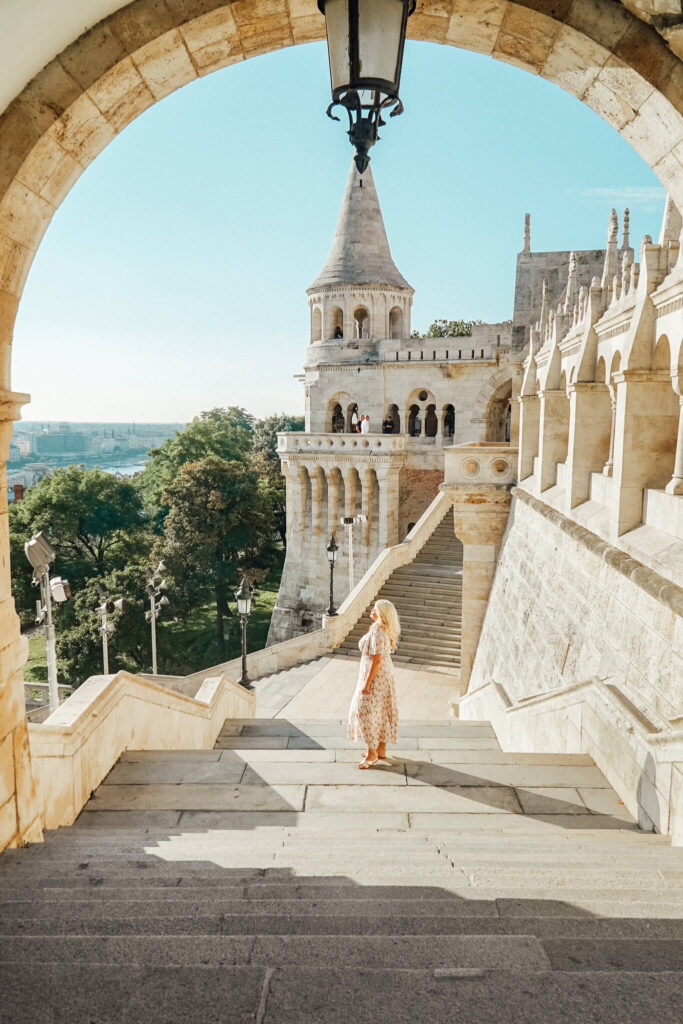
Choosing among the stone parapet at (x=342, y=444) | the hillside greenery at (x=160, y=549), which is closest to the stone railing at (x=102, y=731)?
the hillside greenery at (x=160, y=549)

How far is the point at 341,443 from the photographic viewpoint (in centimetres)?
2717

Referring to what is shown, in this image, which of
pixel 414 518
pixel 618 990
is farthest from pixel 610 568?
pixel 414 518

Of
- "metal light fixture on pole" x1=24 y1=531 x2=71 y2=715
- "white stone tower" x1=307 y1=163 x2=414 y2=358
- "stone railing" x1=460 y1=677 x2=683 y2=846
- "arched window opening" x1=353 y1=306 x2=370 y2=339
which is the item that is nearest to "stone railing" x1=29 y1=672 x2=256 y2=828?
"stone railing" x1=460 y1=677 x2=683 y2=846

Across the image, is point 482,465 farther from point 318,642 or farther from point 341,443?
point 341,443

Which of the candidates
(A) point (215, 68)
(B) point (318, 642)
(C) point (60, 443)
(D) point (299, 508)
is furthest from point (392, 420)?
(C) point (60, 443)

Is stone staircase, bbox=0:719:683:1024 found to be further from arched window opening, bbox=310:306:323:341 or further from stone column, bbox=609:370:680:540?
arched window opening, bbox=310:306:323:341

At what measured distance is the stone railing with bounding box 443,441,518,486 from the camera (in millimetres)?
13875

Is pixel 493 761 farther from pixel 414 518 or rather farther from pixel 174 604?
pixel 174 604

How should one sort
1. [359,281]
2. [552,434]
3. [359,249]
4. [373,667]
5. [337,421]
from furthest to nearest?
[337,421] < [359,249] < [359,281] < [552,434] < [373,667]

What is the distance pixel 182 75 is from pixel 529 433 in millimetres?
10950

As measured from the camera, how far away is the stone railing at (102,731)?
4.10 meters

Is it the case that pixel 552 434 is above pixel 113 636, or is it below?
above

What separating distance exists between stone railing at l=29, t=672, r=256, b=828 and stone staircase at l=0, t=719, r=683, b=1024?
22 cm

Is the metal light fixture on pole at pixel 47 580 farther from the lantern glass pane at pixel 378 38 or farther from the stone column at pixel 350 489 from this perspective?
the stone column at pixel 350 489
